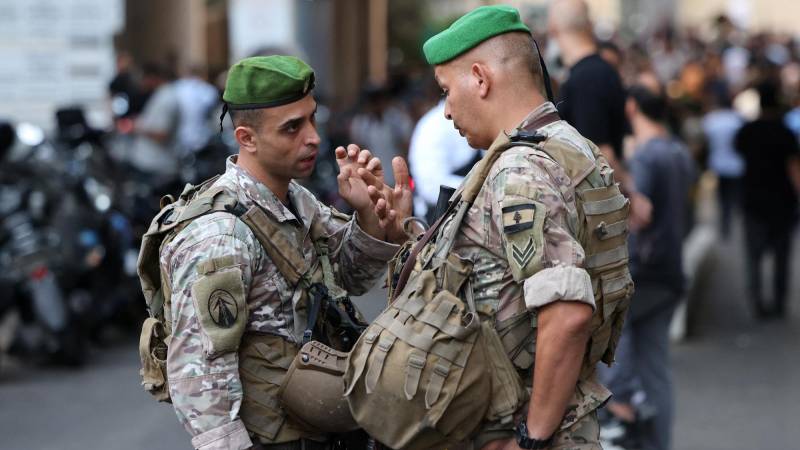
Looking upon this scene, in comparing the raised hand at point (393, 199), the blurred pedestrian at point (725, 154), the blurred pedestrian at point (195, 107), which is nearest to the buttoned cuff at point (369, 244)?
the raised hand at point (393, 199)

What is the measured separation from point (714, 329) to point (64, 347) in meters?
5.25

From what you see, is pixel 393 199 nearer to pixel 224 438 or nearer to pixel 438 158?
pixel 224 438

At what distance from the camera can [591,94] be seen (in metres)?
5.99

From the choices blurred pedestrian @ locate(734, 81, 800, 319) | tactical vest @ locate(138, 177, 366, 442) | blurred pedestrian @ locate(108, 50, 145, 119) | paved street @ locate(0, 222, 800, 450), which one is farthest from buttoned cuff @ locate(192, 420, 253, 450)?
blurred pedestrian @ locate(108, 50, 145, 119)

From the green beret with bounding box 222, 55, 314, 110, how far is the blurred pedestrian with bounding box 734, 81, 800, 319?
844cm

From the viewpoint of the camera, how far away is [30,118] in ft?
39.6

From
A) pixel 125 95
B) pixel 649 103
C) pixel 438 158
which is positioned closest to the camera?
pixel 438 158

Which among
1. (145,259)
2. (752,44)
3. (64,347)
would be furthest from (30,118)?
(752,44)

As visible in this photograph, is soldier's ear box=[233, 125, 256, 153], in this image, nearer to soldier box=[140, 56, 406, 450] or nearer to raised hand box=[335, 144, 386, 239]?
soldier box=[140, 56, 406, 450]

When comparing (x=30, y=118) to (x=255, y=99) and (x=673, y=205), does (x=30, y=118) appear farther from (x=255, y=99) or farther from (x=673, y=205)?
(x=255, y=99)

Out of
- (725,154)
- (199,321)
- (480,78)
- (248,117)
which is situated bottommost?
(725,154)

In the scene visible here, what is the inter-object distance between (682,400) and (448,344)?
18.6 feet

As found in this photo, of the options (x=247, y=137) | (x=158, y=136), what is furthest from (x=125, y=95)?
(x=247, y=137)

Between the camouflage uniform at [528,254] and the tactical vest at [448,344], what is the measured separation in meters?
0.03
